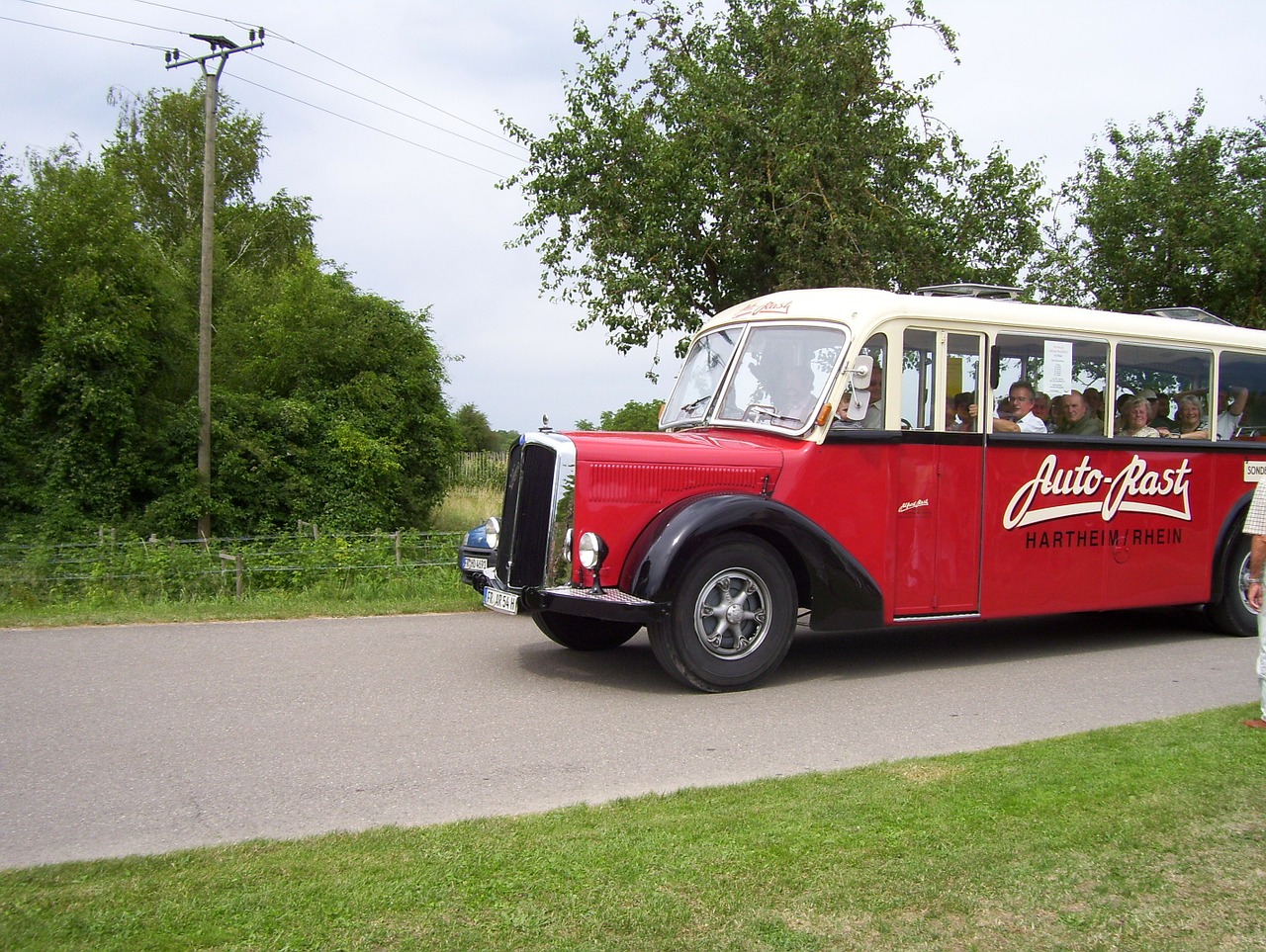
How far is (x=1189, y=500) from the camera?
384 inches

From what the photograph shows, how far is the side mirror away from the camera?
25.9ft

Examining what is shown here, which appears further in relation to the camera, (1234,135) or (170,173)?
(170,173)

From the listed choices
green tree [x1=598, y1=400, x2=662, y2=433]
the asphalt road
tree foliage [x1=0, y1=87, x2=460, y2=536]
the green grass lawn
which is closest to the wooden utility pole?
tree foliage [x1=0, y1=87, x2=460, y2=536]

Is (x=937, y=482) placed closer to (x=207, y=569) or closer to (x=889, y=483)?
(x=889, y=483)

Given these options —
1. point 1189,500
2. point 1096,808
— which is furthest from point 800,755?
point 1189,500

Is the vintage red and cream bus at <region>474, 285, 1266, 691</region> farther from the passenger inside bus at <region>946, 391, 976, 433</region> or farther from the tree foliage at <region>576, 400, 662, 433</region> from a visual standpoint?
the tree foliage at <region>576, 400, 662, 433</region>

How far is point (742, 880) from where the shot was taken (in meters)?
3.90

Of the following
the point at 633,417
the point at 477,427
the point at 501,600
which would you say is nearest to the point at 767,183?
the point at 633,417

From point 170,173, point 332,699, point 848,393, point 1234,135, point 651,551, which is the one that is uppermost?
point 170,173

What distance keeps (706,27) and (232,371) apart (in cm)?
1921

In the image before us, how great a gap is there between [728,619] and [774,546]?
2.05 feet

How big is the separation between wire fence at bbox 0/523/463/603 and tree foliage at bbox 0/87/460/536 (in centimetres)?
1238

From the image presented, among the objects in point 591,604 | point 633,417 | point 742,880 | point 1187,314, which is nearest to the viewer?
point 742,880

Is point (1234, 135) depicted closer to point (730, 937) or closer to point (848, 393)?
point (848, 393)
